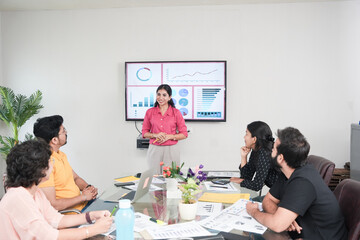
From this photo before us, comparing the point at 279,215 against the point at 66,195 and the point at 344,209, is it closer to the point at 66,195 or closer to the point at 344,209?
the point at 344,209

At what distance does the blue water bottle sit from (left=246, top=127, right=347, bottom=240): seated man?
28.1 inches

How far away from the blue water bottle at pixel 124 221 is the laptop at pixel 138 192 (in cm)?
63

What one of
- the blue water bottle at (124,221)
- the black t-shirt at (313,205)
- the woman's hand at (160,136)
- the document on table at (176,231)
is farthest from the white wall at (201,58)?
the blue water bottle at (124,221)

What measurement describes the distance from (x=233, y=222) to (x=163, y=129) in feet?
7.13

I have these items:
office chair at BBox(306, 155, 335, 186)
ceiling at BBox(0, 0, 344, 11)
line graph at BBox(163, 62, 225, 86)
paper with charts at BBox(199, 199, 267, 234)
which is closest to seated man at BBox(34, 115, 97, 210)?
paper with charts at BBox(199, 199, 267, 234)

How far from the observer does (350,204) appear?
5.93ft

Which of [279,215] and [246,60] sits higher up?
[246,60]

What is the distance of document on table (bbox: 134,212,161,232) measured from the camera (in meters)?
1.63

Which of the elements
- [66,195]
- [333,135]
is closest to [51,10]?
[66,195]

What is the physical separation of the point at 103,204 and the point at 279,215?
3.69 ft

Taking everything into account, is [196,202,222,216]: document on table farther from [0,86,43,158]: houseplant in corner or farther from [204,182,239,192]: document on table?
[0,86,43,158]: houseplant in corner

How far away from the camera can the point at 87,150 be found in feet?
15.6

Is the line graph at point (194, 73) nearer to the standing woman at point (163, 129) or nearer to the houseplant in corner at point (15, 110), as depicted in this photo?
the standing woman at point (163, 129)

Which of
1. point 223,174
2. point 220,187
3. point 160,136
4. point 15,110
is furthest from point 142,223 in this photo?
A: point 15,110
